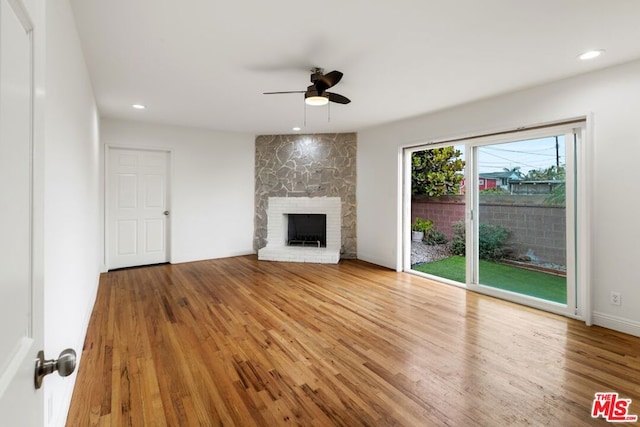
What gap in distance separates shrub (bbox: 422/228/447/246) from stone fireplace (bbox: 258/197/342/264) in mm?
2269

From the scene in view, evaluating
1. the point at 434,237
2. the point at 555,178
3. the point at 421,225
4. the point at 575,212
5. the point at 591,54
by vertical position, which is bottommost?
the point at 434,237

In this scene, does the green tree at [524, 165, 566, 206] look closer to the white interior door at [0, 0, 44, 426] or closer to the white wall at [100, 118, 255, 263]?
the white interior door at [0, 0, 44, 426]

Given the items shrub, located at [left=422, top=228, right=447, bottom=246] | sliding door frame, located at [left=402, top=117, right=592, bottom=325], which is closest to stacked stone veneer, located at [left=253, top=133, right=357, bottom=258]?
shrub, located at [left=422, top=228, right=447, bottom=246]

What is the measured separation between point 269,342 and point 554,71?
372 centimetres

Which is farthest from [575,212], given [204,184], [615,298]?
[204,184]

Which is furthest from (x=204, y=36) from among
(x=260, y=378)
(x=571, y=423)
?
(x=571, y=423)

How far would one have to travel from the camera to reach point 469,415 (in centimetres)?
→ 173

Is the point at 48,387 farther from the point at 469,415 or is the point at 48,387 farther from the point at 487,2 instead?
the point at 487,2

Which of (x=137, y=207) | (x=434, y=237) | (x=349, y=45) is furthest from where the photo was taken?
(x=434, y=237)

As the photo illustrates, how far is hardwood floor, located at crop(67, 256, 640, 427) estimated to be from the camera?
176 cm

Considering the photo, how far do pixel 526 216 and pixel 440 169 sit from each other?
324 centimetres

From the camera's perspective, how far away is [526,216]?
351 cm

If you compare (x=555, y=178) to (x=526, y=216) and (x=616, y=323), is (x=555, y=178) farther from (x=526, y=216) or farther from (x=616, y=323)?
(x=616, y=323)

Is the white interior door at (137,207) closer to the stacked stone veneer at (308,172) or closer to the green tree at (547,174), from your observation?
the stacked stone veneer at (308,172)
